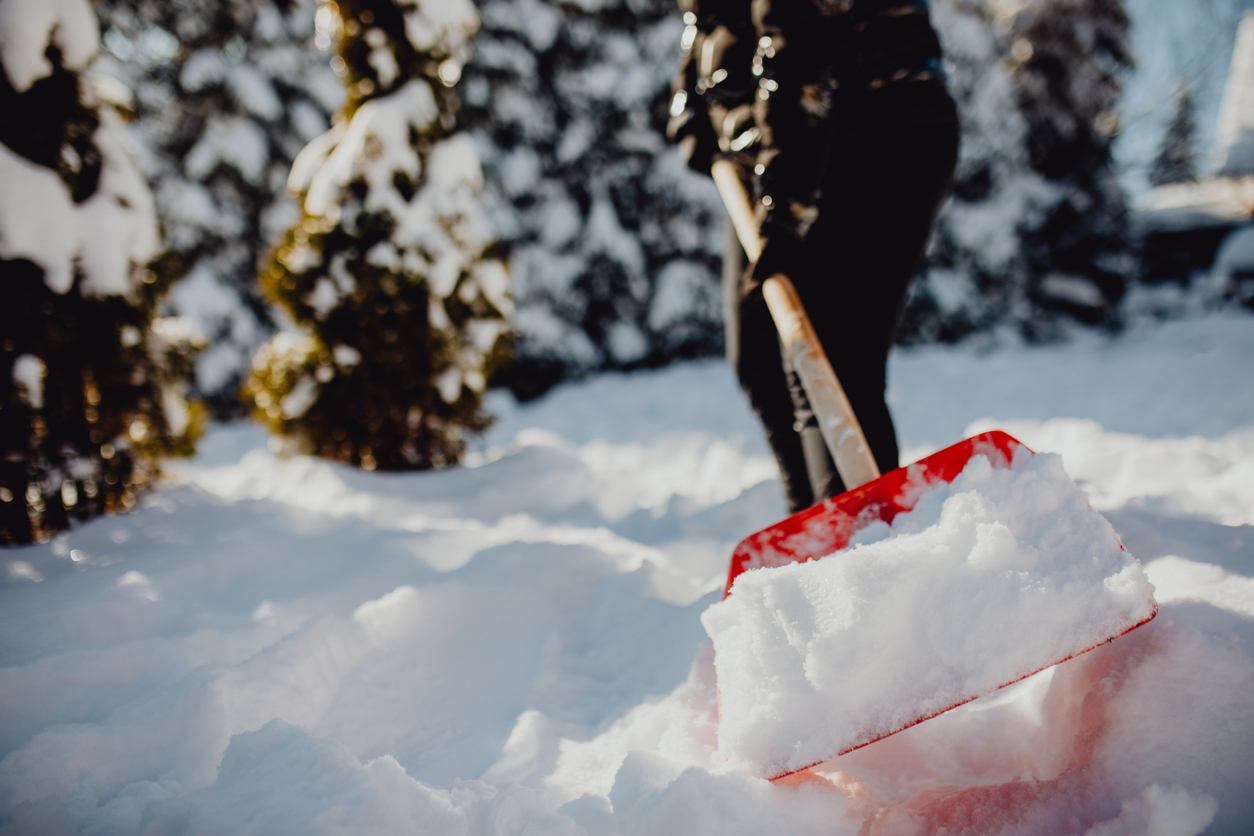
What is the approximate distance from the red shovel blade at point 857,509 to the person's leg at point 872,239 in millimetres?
303

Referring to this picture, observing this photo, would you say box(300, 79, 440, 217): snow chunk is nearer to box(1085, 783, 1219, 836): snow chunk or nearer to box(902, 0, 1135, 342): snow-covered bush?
box(1085, 783, 1219, 836): snow chunk

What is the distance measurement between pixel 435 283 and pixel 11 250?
1447 mm

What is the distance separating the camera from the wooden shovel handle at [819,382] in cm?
119

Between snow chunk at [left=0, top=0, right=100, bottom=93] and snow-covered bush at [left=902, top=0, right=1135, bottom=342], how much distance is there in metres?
6.11

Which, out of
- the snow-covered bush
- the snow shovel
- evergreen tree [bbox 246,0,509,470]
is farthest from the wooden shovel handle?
the snow-covered bush

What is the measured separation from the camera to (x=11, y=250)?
1.80 meters

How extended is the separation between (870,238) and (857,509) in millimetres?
688

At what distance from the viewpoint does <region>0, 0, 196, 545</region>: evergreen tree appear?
1826 mm

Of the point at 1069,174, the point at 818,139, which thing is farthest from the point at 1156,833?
the point at 1069,174

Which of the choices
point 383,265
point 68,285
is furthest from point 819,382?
point 68,285

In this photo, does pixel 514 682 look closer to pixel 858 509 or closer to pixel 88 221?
pixel 858 509

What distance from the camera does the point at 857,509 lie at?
112cm

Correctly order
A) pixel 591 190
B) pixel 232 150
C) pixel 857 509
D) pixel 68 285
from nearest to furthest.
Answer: pixel 857 509 < pixel 68 285 < pixel 591 190 < pixel 232 150

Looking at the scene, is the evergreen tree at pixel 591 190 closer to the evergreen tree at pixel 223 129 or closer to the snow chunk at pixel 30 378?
the evergreen tree at pixel 223 129
